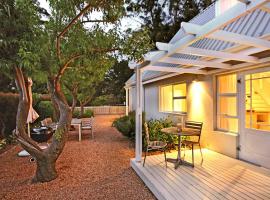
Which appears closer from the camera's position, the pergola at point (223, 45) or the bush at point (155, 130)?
the pergola at point (223, 45)

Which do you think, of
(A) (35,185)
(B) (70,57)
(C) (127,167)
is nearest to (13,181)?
(A) (35,185)

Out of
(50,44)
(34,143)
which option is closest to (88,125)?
(34,143)

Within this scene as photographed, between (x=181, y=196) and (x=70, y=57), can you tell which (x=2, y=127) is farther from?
(x=181, y=196)

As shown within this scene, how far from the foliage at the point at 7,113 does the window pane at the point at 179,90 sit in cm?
757

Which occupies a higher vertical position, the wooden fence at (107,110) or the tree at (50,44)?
the tree at (50,44)

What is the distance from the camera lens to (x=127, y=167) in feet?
18.0

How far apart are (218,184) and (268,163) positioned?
66.9 inches

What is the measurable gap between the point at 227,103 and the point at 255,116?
3.46 ft

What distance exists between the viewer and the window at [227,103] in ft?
19.0

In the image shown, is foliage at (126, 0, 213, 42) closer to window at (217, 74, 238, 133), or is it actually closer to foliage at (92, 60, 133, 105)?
foliage at (92, 60, 133, 105)

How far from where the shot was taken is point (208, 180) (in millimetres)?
4062

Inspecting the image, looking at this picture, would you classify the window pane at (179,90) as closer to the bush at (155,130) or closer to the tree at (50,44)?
the bush at (155,130)

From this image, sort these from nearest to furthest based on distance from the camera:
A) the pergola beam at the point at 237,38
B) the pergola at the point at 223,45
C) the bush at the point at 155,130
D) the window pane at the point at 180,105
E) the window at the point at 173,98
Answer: the pergola at the point at 223,45, the pergola beam at the point at 237,38, the bush at the point at 155,130, the window pane at the point at 180,105, the window at the point at 173,98

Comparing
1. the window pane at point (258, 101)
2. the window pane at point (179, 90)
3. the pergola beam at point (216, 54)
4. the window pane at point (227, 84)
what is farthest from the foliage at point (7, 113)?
the window pane at point (258, 101)
